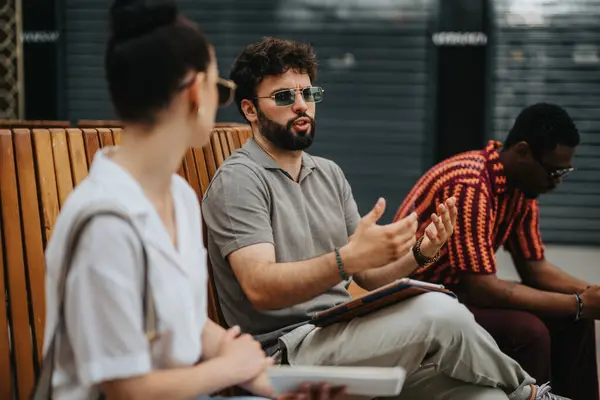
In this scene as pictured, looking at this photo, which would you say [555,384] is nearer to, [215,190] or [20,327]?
[215,190]

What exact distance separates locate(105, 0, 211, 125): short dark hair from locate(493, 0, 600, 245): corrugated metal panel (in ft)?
16.5

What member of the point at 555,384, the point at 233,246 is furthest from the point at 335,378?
the point at 555,384

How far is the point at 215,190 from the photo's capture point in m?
2.80

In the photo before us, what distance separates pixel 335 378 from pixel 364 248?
59cm

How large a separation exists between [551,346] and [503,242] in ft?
1.58

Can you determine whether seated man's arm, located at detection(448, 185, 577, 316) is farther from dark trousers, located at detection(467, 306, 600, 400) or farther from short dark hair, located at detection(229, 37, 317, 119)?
short dark hair, located at detection(229, 37, 317, 119)

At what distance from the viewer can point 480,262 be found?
3.47 metres

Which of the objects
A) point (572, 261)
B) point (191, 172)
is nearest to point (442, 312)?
point (191, 172)

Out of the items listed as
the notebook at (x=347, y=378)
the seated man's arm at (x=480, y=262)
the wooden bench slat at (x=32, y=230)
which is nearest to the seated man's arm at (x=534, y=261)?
the seated man's arm at (x=480, y=262)

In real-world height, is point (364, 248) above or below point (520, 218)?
above

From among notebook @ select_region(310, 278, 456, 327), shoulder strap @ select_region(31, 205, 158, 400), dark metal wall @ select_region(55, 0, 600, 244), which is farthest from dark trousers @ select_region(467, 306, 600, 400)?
dark metal wall @ select_region(55, 0, 600, 244)

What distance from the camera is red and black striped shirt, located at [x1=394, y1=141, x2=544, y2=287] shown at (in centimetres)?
346

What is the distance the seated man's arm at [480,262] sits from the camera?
3453 millimetres

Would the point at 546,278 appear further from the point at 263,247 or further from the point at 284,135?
the point at 263,247
